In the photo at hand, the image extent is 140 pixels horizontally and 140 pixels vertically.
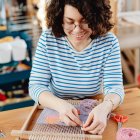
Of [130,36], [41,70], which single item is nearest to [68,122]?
[41,70]

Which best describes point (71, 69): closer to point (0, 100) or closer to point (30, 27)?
point (0, 100)

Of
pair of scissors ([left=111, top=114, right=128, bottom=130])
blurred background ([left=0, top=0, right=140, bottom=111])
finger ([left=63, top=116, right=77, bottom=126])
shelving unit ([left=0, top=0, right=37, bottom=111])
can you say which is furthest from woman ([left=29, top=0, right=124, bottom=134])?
shelving unit ([left=0, top=0, right=37, bottom=111])

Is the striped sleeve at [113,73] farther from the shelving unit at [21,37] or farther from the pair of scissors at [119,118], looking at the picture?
the shelving unit at [21,37]

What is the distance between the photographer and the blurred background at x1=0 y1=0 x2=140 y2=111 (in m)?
2.06

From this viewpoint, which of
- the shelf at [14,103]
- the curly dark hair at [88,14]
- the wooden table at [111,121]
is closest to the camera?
the wooden table at [111,121]

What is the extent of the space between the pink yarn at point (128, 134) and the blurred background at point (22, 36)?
3.73ft

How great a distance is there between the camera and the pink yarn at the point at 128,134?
0.91 meters

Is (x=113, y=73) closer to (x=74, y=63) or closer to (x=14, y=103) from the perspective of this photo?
(x=74, y=63)

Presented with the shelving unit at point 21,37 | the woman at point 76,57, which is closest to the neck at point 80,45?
the woman at point 76,57

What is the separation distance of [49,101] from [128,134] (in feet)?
1.05

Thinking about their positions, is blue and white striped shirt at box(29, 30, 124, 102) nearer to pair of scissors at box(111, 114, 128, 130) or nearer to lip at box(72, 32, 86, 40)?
lip at box(72, 32, 86, 40)

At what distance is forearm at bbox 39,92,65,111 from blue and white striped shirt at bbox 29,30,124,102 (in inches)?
4.1

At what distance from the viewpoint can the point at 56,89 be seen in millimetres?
1282

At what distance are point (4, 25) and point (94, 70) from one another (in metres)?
1.22
